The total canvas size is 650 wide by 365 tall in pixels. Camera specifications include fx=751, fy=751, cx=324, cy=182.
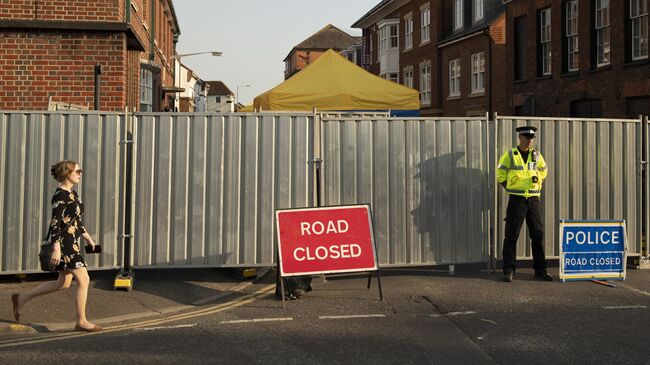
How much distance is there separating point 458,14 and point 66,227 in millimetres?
32571

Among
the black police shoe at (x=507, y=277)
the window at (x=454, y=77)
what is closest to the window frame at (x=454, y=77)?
the window at (x=454, y=77)

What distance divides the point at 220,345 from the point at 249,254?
2892 millimetres

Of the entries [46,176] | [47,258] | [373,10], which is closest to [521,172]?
[47,258]

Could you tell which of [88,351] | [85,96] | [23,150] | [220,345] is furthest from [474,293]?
[85,96]

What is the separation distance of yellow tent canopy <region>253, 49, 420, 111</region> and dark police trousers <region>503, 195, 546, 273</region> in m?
6.10

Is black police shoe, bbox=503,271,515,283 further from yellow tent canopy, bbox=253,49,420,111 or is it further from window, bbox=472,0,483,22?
window, bbox=472,0,483,22

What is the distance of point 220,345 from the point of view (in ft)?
21.1

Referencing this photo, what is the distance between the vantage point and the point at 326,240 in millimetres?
8438

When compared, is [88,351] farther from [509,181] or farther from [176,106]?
[176,106]

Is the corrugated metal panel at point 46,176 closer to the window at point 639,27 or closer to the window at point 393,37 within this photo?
the window at point 639,27

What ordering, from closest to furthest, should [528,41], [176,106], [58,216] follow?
[58,216], [528,41], [176,106]

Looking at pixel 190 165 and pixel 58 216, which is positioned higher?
pixel 190 165

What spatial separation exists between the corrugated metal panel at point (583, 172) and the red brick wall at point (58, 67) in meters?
6.48

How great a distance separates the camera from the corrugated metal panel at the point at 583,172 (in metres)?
9.98
